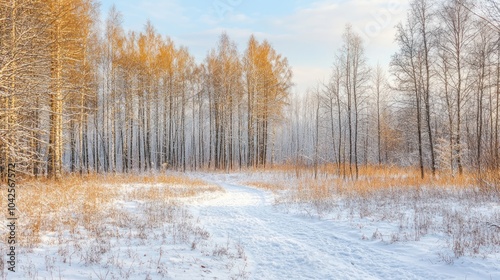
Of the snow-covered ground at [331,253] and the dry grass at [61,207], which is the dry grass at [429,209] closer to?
Result: the snow-covered ground at [331,253]

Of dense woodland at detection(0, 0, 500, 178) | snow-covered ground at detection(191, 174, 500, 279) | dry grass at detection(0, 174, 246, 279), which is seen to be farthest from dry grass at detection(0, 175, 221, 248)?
snow-covered ground at detection(191, 174, 500, 279)

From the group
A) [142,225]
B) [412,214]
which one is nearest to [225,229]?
[142,225]

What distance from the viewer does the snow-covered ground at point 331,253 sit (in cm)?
448

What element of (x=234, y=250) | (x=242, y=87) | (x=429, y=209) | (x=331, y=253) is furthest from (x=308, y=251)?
(x=242, y=87)

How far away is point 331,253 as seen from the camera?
560 cm

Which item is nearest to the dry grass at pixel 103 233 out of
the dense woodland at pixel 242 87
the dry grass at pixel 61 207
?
the dry grass at pixel 61 207

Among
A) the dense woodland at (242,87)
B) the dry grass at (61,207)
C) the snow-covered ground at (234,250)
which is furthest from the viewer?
the dense woodland at (242,87)

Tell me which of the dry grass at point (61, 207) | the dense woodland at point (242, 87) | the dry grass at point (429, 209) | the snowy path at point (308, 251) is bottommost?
the snowy path at point (308, 251)

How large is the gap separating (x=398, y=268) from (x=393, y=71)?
18.2 m

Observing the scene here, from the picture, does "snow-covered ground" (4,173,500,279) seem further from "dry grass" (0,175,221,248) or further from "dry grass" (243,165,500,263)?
"dry grass" (243,165,500,263)

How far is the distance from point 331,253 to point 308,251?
44cm

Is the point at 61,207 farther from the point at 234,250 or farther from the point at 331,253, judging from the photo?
the point at 331,253

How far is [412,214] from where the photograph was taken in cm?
809

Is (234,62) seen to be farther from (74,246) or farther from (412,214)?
(74,246)
